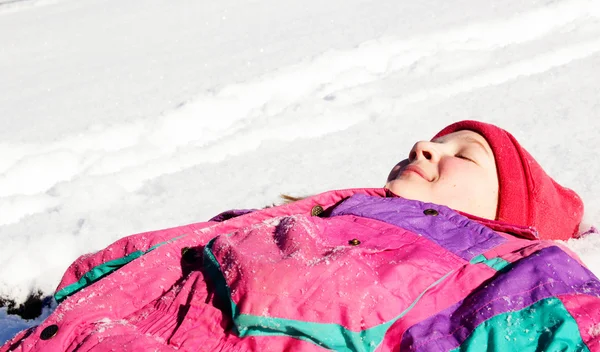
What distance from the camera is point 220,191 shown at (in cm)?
289

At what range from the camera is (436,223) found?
5.58ft

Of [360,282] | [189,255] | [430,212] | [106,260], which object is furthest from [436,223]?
[106,260]

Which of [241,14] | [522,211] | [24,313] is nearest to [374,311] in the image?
[522,211]

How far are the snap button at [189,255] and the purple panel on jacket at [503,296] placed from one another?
0.65 metres

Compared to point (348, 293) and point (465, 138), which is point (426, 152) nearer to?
point (465, 138)

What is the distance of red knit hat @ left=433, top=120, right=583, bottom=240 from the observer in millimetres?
1938

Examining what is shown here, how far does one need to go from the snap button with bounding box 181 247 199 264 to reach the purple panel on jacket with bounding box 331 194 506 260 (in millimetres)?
425

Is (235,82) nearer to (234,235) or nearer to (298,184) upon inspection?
(298,184)

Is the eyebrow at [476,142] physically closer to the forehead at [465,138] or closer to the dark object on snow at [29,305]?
the forehead at [465,138]

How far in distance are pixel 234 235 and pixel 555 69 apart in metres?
2.83

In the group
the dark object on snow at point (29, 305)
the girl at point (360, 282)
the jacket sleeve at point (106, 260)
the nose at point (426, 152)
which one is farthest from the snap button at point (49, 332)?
the nose at point (426, 152)

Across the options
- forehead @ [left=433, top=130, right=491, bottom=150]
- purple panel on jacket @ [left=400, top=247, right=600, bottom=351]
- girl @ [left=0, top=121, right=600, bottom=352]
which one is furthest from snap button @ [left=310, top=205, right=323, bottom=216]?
purple panel on jacket @ [left=400, top=247, right=600, bottom=351]

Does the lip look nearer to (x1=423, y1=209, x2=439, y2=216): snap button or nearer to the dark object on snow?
(x1=423, y1=209, x2=439, y2=216): snap button

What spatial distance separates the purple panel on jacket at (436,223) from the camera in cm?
163
